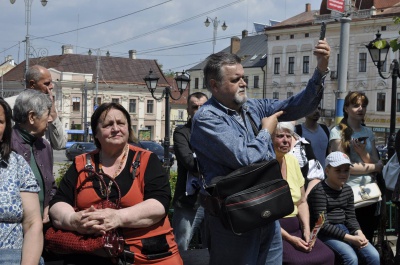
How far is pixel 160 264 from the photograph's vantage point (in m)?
3.91

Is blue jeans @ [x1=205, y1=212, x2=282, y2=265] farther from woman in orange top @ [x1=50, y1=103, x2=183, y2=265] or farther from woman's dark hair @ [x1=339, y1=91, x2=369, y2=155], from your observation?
woman's dark hair @ [x1=339, y1=91, x2=369, y2=155]

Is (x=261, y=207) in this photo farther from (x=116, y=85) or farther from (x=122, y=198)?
(x=116, y=85)

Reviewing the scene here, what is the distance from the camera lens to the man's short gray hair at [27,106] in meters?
4.62

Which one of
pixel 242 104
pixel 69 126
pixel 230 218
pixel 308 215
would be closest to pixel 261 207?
pixel 230 218

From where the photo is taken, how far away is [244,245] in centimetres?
378

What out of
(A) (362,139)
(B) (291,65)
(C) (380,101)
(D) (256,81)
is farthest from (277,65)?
(A) (362,139)

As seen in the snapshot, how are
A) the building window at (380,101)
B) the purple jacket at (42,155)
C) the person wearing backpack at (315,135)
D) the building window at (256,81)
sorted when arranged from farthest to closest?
1. the building window at (256,81)
2. the building window at (380,101)
3. the person wearing backpack at (315,135)
4. the purple jacket at (42,155)

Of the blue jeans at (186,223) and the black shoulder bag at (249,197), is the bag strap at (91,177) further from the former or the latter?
the blue jeans at (186,223)

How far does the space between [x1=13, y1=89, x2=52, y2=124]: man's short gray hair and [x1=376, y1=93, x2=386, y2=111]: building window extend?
5432cm

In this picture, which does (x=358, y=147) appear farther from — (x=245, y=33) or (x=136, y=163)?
(x=245, y=33)

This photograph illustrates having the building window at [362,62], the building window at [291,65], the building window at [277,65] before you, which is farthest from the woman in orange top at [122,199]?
the building window at [277,65]

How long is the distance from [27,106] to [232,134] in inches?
67.2

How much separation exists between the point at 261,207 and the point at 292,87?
60.8 metres

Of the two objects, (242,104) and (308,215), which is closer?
(242,104)
